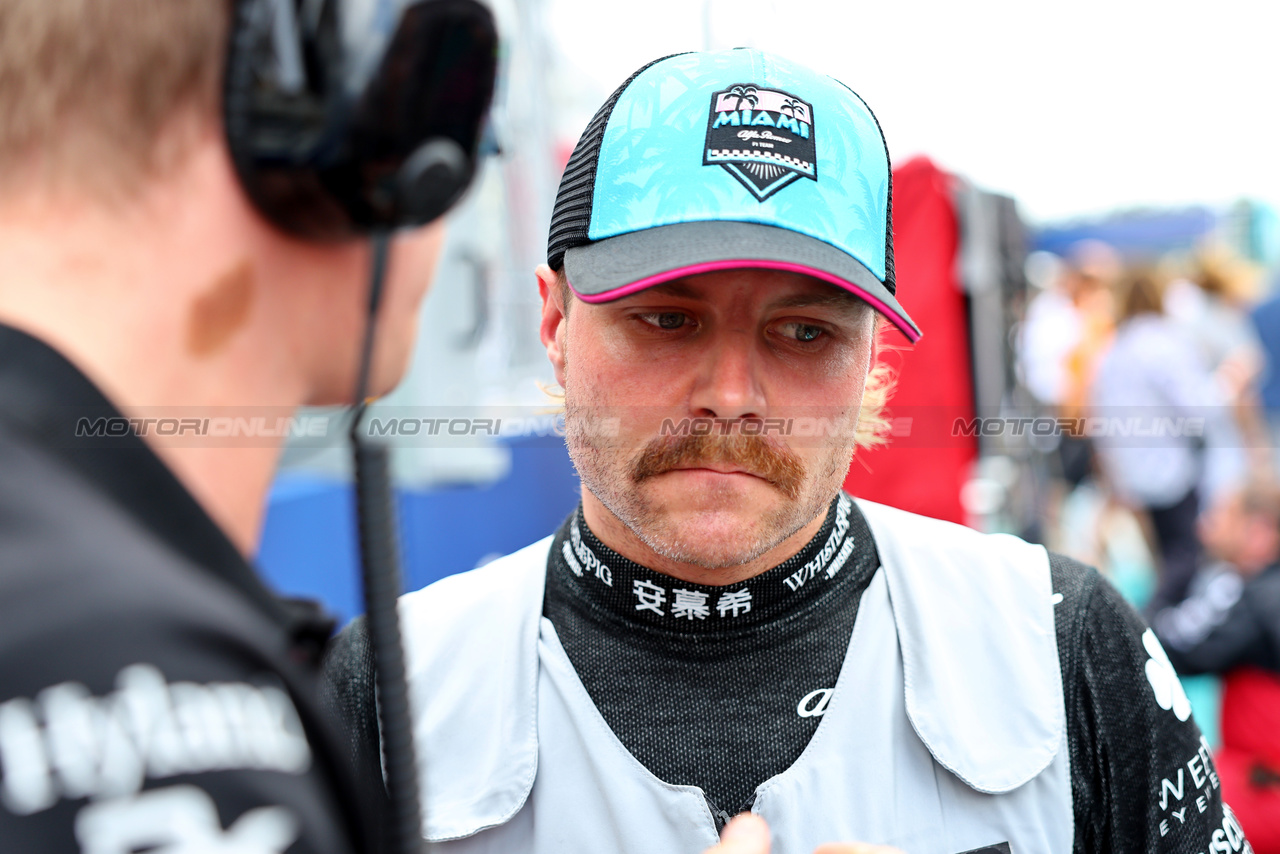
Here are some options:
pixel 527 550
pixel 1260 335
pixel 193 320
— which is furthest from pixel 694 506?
pixel 1260 335

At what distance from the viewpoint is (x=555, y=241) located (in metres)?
1.46

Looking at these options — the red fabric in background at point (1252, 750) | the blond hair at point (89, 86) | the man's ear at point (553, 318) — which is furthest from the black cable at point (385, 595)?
the red fabric in background at point (1252, 750)

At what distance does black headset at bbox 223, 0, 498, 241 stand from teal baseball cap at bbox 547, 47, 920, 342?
50 cm

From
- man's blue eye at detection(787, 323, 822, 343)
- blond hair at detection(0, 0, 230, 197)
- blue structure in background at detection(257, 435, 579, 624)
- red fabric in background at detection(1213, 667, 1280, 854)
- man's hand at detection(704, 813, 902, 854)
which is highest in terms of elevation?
blond hair at detection(0, 0, 230, 197)

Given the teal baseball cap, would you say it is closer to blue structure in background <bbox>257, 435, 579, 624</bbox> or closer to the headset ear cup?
the headset ear cup

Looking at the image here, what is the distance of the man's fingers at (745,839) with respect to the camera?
0.88 m

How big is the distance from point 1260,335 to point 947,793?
6992 mm

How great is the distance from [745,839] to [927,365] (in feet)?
10.6

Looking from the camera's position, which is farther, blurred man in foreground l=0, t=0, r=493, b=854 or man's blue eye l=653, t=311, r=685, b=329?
man's blue eye l=653, t=311, r=685, b=329

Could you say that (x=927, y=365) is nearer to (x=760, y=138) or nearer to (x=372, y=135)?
(x=760, y=138)

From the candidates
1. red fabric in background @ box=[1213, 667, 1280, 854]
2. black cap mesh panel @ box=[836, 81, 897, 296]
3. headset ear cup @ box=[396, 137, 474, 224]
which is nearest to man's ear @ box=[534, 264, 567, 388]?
black cap mesh panel @ box=[836, 81, 897, 296]

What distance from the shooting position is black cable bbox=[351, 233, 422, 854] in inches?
29.5

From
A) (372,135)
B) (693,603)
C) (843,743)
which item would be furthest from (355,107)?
(843,743)

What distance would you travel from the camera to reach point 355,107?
74cm
